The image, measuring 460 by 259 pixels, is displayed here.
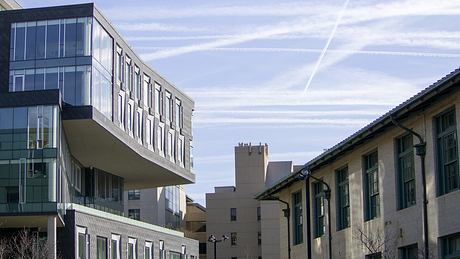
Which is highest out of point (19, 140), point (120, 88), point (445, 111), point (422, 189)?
point (120, 88)

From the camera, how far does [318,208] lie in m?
49.0

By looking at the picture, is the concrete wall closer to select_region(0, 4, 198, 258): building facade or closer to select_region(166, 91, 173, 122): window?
select_region(0, 4, 198, 258): building facade

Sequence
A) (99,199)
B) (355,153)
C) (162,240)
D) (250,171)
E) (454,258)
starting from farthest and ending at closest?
(250,171) → (162,240) → (99,199) → (355,153) → (454,258)

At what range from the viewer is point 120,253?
70.9 metres

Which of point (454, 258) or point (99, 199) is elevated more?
point (99, 199)

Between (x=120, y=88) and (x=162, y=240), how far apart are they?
19493 millimetres

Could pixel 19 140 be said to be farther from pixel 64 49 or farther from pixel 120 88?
pixel 120 88

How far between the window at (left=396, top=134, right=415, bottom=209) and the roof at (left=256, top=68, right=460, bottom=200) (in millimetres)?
906

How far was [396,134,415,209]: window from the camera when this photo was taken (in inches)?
1357

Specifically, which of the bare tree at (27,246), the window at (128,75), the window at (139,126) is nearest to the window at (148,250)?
the window at (139,126)

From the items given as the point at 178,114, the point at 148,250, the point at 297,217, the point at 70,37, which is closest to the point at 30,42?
the point at 70,37

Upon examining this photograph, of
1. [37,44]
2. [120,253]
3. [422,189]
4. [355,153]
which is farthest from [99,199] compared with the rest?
[422,189]

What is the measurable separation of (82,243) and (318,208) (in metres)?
20.2

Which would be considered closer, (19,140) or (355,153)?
(355,153)
